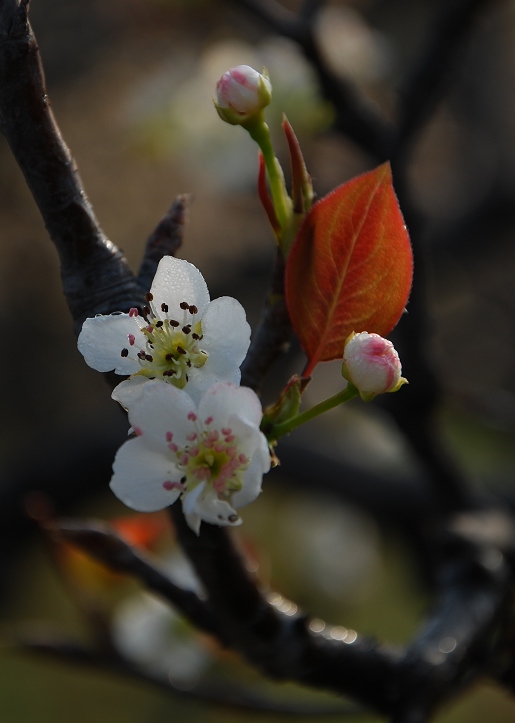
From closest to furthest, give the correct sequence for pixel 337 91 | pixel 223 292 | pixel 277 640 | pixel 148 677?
pixel 277 640 → pixel 148 677 → pixel 337 91 → pixel 223 292

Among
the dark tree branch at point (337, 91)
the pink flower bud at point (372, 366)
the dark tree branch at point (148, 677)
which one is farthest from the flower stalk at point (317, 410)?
the dark tree branch at point (337, 91)

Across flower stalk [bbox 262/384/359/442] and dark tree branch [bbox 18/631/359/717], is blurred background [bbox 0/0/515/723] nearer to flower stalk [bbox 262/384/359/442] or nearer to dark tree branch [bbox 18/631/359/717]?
dark tree branch [bbox 18/631/359/717]

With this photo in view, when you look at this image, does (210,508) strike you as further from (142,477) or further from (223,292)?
(223,292)

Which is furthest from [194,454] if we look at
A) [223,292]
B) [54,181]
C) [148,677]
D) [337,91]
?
[223,292]

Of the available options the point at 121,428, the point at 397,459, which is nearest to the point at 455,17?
the point at 397,459

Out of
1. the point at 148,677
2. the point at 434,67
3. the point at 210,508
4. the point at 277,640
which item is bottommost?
the point at 148,677

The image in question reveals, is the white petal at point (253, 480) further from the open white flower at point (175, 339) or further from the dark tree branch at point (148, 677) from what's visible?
the dark tree branch at point (148, 677)
